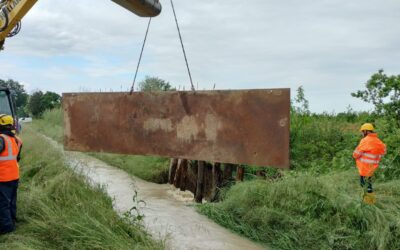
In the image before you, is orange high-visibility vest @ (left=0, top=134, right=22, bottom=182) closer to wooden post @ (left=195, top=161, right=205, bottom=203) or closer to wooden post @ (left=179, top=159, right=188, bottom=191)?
wooden post @ (left=195, top=161, right=205, bottom=203)

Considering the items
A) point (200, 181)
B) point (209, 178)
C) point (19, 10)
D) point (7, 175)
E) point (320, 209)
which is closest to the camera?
point (7, 175)

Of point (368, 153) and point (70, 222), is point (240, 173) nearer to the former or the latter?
point (368, 153)

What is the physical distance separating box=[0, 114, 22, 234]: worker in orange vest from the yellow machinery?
4.82ft

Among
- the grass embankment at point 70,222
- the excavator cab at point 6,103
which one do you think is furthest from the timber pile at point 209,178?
the excavator cab at point 6,103

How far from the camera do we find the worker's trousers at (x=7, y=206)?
19.0 ft

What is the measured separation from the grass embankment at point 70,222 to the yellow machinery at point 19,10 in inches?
98.9

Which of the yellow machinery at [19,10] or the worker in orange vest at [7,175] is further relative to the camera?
the worker in orange vest at [7,175]

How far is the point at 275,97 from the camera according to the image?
370 cm

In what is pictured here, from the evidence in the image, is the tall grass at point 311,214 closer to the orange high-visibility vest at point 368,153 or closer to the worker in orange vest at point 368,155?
the worker in orange vest at point 368,155

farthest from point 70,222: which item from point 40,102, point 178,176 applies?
point 40,102

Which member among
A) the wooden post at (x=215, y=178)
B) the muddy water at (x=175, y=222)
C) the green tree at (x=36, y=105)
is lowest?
the muddy water at (x=175, y=222)

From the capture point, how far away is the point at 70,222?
553cm

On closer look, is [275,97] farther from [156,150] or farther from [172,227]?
[172,227]

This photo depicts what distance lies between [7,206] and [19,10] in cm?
284
